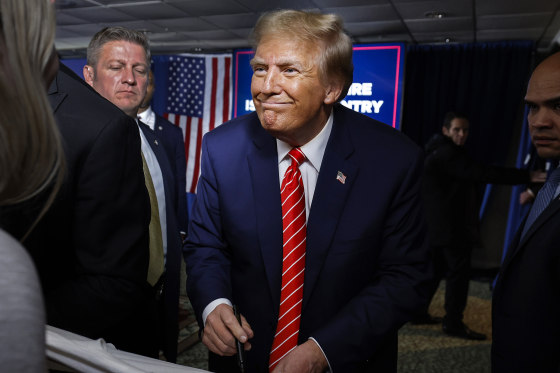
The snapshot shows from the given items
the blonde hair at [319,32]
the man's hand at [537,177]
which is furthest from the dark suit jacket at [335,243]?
the man's hand at [537,177]

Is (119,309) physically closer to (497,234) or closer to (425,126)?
(425,126)

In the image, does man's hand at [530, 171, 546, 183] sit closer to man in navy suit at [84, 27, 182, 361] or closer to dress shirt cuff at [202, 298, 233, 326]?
man in navy suit at [84, 27, 182, 361]

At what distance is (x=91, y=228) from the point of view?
0.89m

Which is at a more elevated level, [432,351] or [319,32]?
[319,32]

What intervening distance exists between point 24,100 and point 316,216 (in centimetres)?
83

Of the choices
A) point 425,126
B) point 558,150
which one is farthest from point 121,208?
point 425,126

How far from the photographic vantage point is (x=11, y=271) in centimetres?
33

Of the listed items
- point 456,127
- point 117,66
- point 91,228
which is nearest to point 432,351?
point 456,127

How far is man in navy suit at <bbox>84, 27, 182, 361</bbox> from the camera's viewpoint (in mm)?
1859

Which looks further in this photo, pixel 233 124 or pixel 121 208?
pixel 233 124

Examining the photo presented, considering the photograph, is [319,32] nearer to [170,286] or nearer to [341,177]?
[341,177]

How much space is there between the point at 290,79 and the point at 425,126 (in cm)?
476

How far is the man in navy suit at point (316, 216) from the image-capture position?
1.16 m

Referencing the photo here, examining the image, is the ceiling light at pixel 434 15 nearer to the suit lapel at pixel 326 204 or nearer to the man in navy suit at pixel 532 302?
the man in navy suit at pixel 532 302
